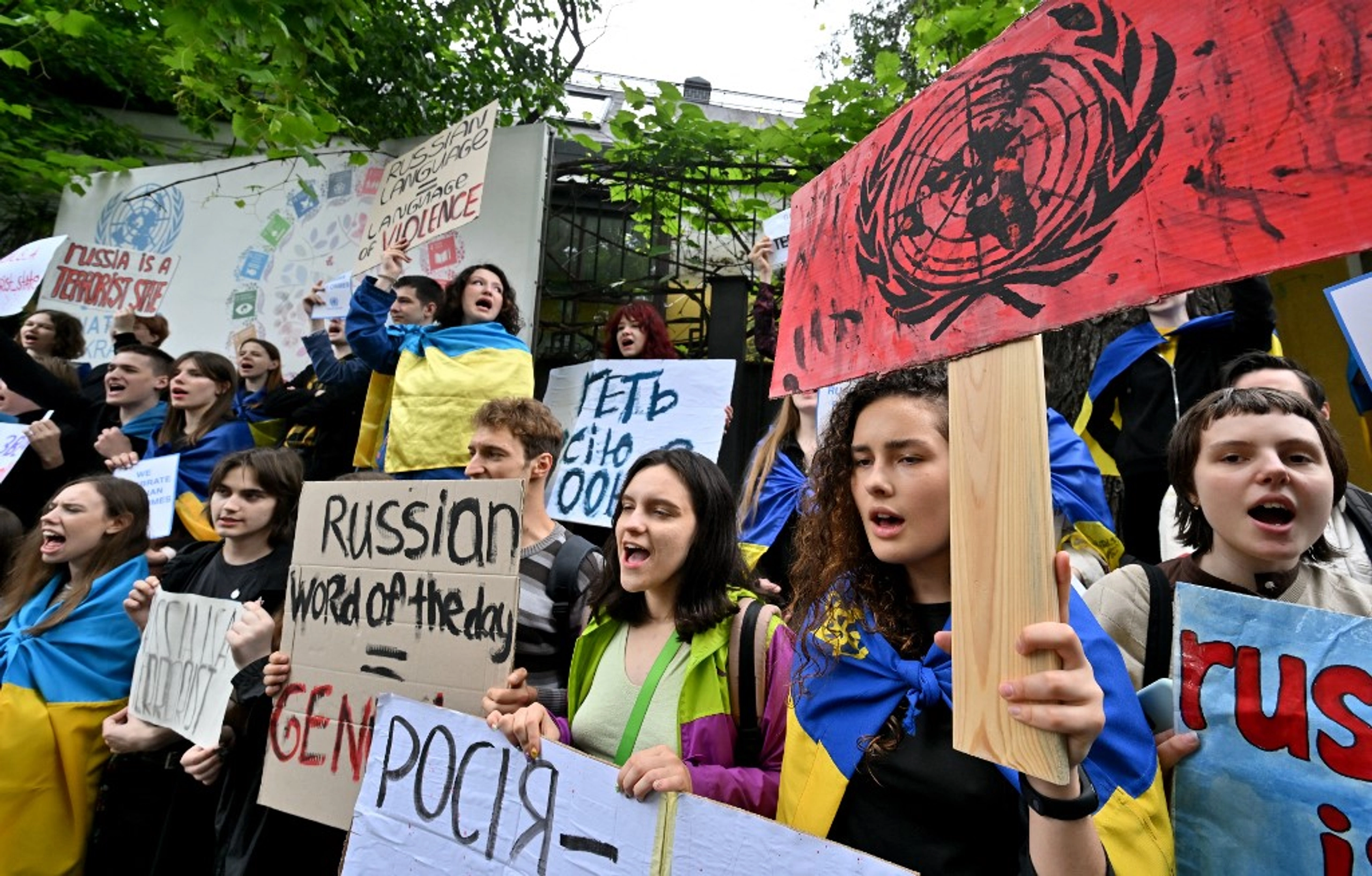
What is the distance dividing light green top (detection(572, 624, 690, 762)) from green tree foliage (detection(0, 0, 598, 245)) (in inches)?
178

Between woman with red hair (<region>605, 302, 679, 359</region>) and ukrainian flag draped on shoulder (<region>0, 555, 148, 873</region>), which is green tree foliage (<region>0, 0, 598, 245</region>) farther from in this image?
ukrainian flag draped on shoulder (<region>0, 555, 148, 873</region>)

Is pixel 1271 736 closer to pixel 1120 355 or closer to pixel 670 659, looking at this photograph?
pixel 670 659

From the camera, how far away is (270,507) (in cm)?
320

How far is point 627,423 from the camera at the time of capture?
4.49m

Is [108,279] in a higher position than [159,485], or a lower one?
higher

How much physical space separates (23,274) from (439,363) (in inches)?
114

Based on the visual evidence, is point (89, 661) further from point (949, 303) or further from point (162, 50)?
point (162, 50)

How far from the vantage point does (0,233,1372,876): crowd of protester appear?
142 centimetres

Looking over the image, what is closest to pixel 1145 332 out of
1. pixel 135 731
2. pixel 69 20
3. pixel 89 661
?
pixel 135 731

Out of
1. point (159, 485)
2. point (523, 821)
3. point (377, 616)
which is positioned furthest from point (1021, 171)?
point (159, 485)

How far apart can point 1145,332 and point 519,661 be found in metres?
2.69

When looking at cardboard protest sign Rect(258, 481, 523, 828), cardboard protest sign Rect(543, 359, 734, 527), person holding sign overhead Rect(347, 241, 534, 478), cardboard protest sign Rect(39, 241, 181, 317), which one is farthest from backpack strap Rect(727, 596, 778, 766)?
cardboard protest sign Rect(39, 241, 181, 317)

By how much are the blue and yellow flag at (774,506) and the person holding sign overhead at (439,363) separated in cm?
126

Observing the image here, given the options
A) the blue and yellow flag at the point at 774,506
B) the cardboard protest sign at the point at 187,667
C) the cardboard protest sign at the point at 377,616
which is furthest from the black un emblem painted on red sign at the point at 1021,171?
the cardboard protest sign at the point at 187,667
